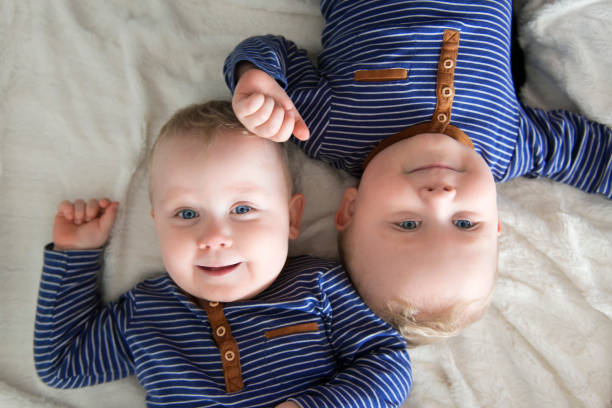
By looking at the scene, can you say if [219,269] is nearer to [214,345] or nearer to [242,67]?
[214,345]

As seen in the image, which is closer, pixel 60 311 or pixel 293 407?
pixel 293 407

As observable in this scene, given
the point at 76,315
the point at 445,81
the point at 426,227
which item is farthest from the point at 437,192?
the point at 76,315

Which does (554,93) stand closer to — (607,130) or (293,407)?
(607,130)

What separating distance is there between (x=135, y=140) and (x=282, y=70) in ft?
1.34

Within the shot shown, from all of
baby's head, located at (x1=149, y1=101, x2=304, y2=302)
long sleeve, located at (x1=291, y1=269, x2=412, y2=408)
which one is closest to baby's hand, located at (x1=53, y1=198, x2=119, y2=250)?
baby's head, located at (x1=149, y1=101, x2=304, y2=302)

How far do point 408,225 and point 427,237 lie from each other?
59mm

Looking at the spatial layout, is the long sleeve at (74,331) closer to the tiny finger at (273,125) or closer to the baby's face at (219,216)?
the baby's face at (219,216)

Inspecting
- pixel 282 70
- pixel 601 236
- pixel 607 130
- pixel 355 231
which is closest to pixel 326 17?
pixel 282 70

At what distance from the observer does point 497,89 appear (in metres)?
1.16

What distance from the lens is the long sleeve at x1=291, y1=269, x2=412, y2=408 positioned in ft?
3.26

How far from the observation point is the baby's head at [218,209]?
1015mm

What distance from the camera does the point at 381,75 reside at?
1.14 metres

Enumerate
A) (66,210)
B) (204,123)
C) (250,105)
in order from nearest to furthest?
(250,105), (204,123), (66,210)

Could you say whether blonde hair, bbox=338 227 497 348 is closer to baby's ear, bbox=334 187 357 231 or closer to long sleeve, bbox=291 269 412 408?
long sleeve, bbox=291 269 412 408
